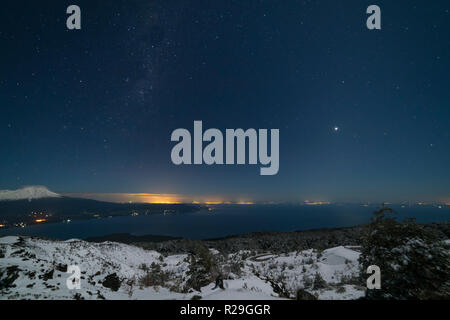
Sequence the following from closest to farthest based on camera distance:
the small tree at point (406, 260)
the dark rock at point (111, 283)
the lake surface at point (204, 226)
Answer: the small tree at point (406, 260) < the dark rock at point (111, 283) < the lake surface at point (204, 226)

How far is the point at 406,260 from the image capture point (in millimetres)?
4262

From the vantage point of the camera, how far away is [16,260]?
6.04 m

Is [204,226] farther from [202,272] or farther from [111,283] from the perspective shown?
[111,283]

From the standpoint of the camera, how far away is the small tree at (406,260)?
402 cm

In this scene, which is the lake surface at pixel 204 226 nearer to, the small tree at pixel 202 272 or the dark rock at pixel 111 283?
the small tree at pixel 202 272

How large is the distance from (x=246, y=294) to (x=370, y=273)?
3182 millimetres

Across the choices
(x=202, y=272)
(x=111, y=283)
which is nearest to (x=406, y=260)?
(x=202, y=272)

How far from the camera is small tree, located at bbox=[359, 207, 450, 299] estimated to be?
13.2 feet

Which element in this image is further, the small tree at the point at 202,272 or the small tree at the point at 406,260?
the small tree at the point at 202,272

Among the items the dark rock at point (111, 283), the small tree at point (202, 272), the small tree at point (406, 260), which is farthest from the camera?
the small tree at point (202, 272)

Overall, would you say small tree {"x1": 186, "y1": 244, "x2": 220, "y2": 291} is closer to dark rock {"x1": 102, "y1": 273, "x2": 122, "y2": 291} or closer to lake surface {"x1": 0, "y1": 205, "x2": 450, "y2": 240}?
dark rock {"x1": 102, "y1": 273, "x2": 122, "y2": 291}

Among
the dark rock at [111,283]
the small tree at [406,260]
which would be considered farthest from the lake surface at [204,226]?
the dark rock at [111,283]
